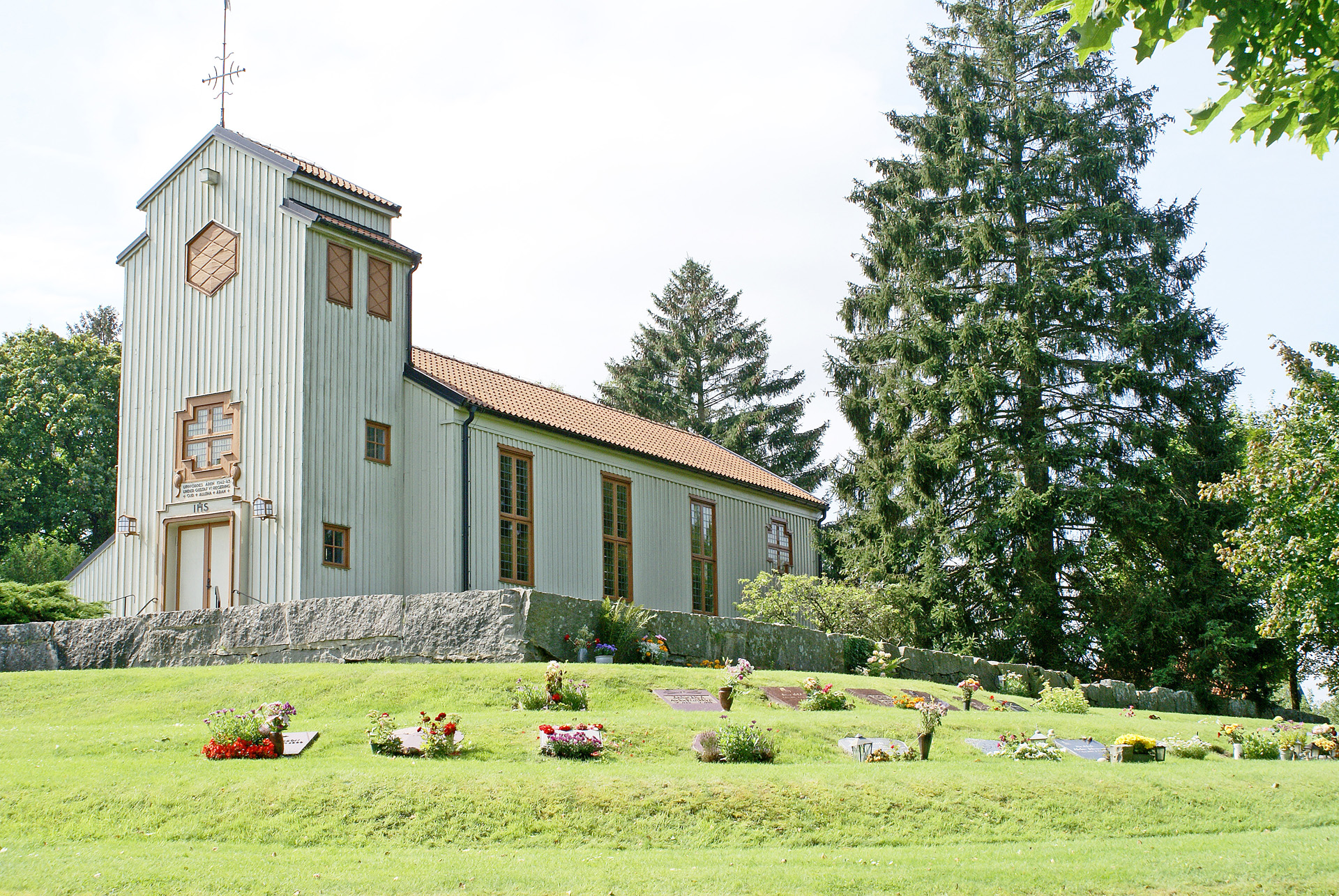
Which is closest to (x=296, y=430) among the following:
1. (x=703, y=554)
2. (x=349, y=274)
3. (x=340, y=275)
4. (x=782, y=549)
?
(x=340, y=275)

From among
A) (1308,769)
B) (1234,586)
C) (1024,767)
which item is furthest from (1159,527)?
(1024,767)

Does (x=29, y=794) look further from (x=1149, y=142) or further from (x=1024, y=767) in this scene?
(x=1149, y=142)

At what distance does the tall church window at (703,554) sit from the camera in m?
27.3

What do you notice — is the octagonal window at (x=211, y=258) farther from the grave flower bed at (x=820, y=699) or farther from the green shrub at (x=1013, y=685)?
the green shrub at (x=1013, y=685)

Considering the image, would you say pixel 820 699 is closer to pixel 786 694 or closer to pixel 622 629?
pixel 786 694

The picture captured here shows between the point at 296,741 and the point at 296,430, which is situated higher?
the point at 296,430

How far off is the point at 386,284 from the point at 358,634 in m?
7.76

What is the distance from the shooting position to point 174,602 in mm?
21109

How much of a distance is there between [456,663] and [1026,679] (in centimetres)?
1234

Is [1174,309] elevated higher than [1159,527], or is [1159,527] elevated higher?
[1174,309]

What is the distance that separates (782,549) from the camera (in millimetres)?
31234

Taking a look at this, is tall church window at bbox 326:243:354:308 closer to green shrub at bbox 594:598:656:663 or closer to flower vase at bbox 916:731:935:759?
green shrub at bbox 594:598:656:663

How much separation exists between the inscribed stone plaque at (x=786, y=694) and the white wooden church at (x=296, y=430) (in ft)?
21.7

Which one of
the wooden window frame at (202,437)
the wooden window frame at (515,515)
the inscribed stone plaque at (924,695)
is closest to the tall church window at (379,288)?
the wooden window frame at (202,437)
